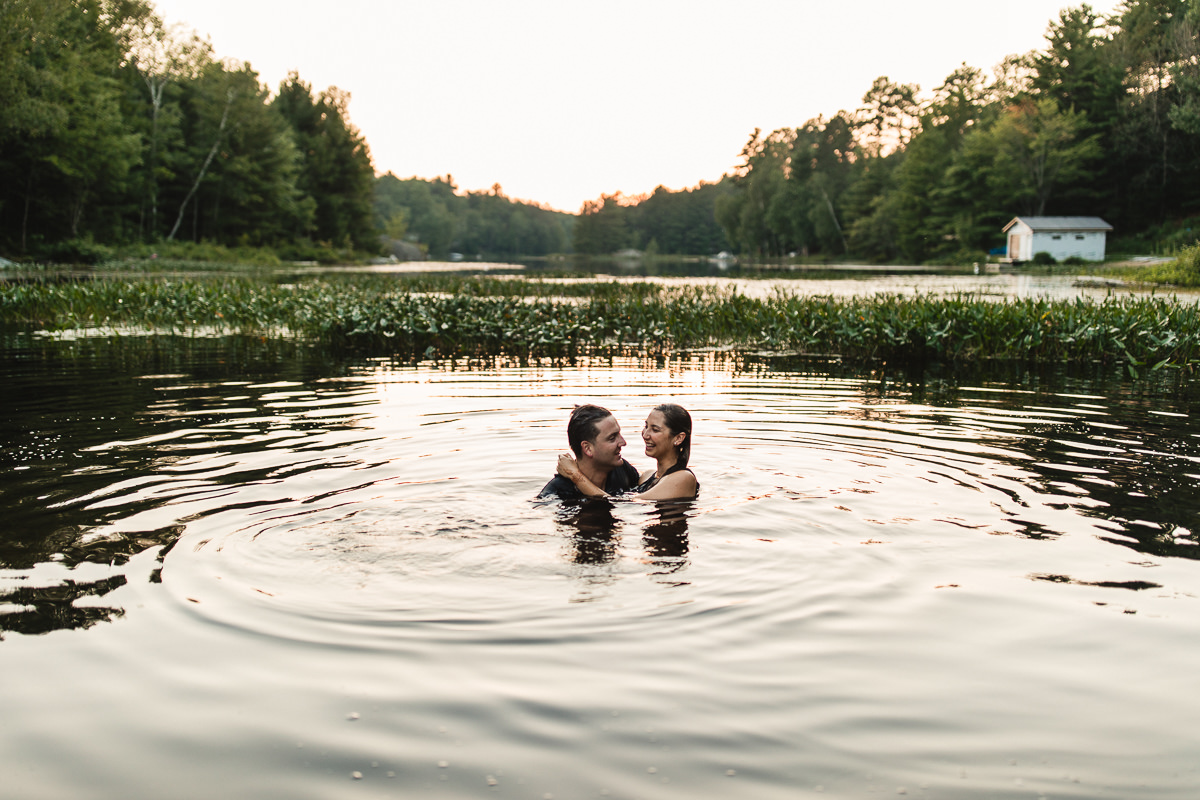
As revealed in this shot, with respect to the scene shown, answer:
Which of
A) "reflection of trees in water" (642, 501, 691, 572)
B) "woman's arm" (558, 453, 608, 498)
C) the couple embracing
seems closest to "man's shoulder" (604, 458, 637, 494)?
the couple embracing

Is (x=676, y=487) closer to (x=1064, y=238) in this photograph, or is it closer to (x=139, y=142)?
(x=139, y=142)

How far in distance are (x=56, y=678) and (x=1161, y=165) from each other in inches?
3362

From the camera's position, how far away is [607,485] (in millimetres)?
7449

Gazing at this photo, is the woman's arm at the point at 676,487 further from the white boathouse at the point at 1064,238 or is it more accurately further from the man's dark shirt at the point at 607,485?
the white boathouse at the point at 1064,238

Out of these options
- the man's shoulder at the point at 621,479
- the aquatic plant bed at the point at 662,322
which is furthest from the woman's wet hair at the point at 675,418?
the aquatic plant bed at the point at 662,322

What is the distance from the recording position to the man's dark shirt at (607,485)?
6.93 m

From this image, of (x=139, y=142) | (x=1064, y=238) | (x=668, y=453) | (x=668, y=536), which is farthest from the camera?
(x=1064, y=238)

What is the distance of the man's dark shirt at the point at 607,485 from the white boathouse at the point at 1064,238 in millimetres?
68480

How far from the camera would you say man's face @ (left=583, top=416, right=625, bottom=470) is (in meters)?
6.93

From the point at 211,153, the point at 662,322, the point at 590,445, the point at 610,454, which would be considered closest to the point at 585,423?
the point at 590,445

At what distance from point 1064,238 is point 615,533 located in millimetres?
72294

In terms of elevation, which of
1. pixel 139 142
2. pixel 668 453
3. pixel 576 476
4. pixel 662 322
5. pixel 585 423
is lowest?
pixel 576 476

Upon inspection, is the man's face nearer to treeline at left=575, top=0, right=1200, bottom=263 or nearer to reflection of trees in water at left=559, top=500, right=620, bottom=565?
reflection of trees in water at left=559, top=500, right=620, bottom=565

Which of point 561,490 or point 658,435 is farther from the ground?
point 658,435
